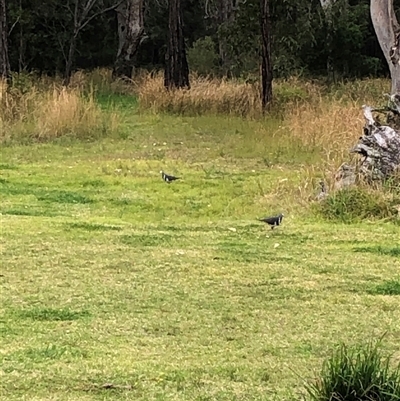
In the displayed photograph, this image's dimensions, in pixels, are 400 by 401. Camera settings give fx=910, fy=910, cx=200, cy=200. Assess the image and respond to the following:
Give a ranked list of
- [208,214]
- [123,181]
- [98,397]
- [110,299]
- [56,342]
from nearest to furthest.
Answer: [98,397] → [56,342] → [110,299] → [208,214] → [123,181]

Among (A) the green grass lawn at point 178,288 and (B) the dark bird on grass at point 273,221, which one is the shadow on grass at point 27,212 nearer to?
(A) the green grass lawn at point 178,288

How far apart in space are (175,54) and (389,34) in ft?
32.2

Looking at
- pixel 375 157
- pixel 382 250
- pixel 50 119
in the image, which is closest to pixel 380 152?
pixel 375 157

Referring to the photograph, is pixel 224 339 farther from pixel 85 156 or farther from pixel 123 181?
pixel 85 156

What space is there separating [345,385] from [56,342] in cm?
151

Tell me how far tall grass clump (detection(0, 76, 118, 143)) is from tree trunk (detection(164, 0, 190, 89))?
6.55m

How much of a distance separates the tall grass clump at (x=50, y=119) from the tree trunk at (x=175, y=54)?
6551 millimetres

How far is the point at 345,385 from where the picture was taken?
305 centimetres

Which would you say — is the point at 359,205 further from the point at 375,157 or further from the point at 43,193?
the point at 43,193

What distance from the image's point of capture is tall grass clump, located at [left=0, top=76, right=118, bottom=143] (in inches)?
549

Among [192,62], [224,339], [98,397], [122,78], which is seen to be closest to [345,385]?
[98,397]

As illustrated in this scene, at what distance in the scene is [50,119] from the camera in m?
14.2

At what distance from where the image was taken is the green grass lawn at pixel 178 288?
3.65 m

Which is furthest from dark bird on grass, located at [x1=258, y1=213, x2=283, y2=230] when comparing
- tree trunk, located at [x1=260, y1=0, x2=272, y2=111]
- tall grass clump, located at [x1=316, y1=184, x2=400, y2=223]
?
tree trunk, located at [x1=260, y1=0, x2=272, y2=111]
